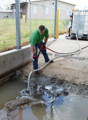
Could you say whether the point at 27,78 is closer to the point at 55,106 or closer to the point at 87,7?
the point at 55,106

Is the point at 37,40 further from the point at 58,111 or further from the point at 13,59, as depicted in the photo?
the point at 58,111

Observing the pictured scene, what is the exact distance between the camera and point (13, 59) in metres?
5.72

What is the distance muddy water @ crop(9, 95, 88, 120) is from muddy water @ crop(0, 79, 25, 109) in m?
0.69

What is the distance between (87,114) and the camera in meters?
3.62

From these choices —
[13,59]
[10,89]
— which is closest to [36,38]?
[13,59]

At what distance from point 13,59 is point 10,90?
1.22 meters

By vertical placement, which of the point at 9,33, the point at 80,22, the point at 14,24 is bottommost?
the point at 9,33

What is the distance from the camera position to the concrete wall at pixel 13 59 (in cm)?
527

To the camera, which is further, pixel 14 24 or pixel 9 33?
pixel 9 33

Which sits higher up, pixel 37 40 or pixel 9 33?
pixel 9 33

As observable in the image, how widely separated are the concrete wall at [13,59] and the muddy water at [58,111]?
6.04 ft

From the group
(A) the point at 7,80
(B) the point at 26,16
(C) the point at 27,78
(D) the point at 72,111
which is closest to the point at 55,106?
(D) the point at 72,111

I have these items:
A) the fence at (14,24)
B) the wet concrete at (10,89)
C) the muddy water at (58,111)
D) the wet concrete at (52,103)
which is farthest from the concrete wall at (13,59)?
the muddy water at (58,111)

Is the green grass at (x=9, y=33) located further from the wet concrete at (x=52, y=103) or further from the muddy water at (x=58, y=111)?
the muddy water at (x=58, y=111)
